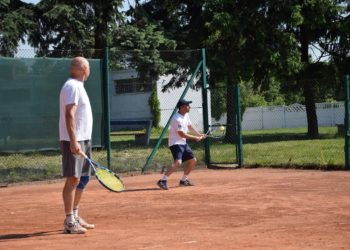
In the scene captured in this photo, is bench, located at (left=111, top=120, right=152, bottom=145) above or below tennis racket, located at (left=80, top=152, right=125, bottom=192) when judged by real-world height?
above

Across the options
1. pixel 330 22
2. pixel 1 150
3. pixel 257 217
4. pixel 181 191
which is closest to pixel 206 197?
pixel 181 191

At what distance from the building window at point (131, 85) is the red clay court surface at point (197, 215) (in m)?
6.42

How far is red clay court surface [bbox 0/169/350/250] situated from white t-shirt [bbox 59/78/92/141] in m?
1.12

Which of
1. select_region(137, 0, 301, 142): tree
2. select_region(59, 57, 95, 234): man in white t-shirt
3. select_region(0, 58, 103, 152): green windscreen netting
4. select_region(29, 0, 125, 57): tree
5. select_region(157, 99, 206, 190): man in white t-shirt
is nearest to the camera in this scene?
select_region(59, 57, 95, 234): man in white t-shirt

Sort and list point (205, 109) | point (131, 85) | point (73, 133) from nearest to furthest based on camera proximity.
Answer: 1. point (73, 133)
2. point (205, 109)
3. point (131, 85)

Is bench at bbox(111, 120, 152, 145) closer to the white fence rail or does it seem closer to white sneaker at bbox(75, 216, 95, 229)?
white sneaker at bbox(75, 216, 95, 229)

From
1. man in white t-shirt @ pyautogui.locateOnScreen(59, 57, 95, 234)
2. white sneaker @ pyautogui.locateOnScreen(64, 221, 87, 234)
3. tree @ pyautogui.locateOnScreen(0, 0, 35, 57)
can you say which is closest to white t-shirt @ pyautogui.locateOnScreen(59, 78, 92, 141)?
man in white t-shirt @ pyautogui.locateOnScreen(59, 57, 95, 234)

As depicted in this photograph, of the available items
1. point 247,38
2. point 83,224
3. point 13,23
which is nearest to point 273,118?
point 247,38

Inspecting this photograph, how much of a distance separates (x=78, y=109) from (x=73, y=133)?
359 millimetres

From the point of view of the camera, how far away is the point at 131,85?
61.6ft

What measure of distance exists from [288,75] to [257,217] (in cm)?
1831

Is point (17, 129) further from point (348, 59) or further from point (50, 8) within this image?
point (348, 59)

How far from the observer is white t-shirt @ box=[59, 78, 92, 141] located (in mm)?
6625

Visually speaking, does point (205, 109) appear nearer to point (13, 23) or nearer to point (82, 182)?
point (82, 182)
